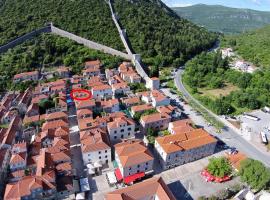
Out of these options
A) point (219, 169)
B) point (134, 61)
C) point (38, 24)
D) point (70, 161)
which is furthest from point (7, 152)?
point (38, 24)

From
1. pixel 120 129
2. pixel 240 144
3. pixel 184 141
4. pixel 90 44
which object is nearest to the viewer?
pixel 184 141

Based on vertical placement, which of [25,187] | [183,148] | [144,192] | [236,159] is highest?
[183,148]

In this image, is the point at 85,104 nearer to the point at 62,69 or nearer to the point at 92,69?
the point at 92,69

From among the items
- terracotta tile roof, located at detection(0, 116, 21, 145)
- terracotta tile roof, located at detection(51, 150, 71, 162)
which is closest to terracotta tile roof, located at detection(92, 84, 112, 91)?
A: terracotta tile roof, located at detection(0, 116, 21, 145)

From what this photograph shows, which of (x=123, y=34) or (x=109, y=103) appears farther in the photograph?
(x=123, y=34)

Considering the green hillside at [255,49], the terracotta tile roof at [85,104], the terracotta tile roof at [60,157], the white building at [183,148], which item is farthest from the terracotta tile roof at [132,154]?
the green hillside at [255,49]

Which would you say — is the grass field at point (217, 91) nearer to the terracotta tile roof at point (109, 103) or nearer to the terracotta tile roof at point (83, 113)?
the terracotta tile roof at point (109, 103)

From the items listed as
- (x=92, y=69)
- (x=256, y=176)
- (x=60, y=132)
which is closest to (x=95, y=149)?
(x=60, y=132)

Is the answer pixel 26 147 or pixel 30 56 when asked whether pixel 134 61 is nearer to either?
pixel 30 56
